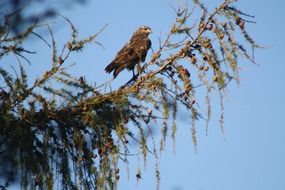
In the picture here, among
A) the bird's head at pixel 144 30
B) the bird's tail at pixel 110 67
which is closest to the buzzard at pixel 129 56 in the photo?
the bird's tail at pixel 110 67

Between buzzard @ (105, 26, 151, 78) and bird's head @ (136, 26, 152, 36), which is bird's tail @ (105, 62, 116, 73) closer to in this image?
buzzard @ (105, 26, 151, 78)

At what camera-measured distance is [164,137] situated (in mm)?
2729

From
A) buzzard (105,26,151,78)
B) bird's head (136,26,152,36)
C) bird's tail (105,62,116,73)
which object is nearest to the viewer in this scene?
bird's tail (105,62,116,73)

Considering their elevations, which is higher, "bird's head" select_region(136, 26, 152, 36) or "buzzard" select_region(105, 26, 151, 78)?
"bird's head" select_region(136, 26, 152, 36)

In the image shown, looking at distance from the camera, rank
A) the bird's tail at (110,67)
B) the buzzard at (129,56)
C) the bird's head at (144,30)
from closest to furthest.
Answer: the bird's tail at (110,67) < the buzzard at (129,56) < the bird's head at (144,30)

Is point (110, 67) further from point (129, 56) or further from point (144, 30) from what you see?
point (144, 30)

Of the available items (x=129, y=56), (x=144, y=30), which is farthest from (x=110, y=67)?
(x=144, y=30)

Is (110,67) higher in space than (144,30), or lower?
lower

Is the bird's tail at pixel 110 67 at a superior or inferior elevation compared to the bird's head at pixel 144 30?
inferior

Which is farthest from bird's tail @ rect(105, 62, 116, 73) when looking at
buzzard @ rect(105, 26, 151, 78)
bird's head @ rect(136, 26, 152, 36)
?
bird's head @ rect(136, 26, 152, 36)

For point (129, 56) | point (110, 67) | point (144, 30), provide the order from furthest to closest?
point (144, 30)
point (129, 56)
point (110, 67)

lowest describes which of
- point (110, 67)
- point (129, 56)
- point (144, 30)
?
point (110, 67)

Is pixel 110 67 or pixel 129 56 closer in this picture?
pixel 110 67

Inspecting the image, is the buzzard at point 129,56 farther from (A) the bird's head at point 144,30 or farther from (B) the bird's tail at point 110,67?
(A) the bird's head at point 144,30
